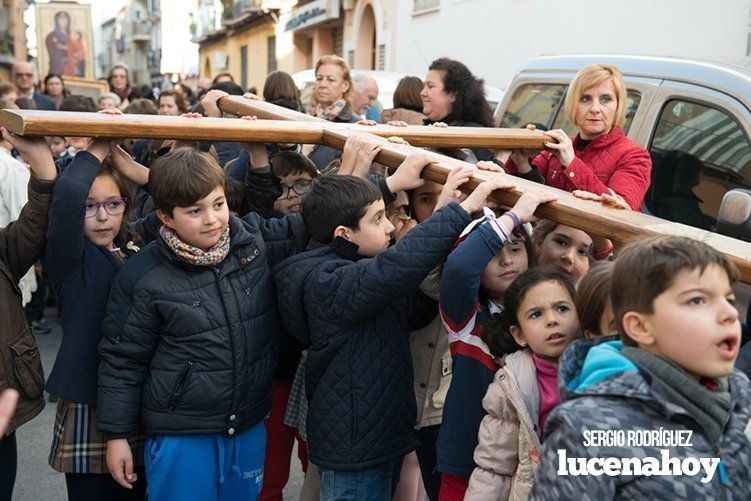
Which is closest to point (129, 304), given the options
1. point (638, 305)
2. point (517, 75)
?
point (638, 305)

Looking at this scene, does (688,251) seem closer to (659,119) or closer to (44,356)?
(659,119)

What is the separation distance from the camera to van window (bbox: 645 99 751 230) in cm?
377

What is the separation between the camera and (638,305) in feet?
5.59

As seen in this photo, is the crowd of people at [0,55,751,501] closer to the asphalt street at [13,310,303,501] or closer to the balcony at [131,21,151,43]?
the asphalt street at [13,310,303,501]

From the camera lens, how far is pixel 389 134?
302 cm

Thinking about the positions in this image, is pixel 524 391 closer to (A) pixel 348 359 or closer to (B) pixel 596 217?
(B) pixel 596 217

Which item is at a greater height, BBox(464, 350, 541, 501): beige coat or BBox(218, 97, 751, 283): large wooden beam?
BBox(218, 97, 751, 283): large wooden beam

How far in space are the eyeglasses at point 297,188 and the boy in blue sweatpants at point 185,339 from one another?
0.68 m

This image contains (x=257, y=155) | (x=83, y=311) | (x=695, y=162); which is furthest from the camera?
(x=695, y=162)

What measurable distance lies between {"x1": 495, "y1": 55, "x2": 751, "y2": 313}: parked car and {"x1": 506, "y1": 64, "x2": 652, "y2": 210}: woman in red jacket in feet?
1.90

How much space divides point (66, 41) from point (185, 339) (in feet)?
68.9

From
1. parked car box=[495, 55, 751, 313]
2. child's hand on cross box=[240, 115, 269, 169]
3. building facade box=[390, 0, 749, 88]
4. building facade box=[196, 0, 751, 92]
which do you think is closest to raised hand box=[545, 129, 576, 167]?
parked car box=[495, 55, 751, 313]

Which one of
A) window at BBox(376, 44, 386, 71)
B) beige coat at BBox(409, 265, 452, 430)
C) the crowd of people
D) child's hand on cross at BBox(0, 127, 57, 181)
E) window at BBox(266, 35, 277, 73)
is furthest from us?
window at BBox(266, 35, 277, 73)

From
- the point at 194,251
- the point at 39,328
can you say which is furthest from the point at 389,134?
the point at 39,328
